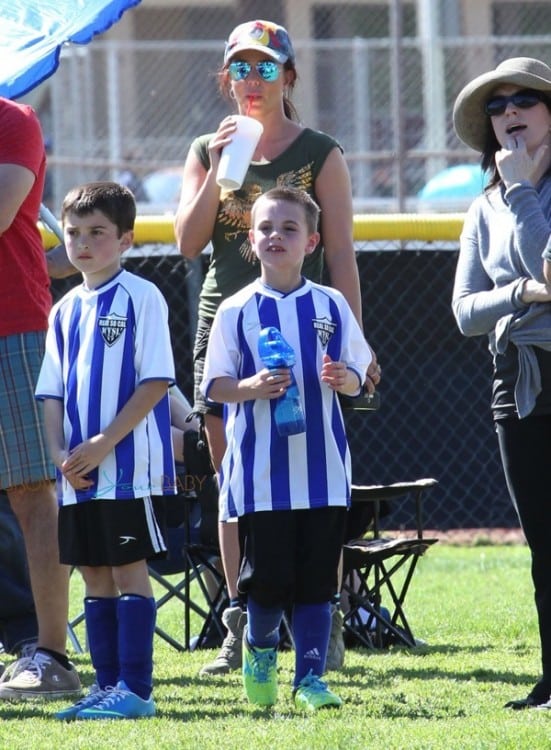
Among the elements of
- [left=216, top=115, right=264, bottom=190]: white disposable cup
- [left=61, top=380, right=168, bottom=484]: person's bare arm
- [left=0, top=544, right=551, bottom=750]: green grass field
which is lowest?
Answer: [left=0, top=544, right=551, bottom=750]: green grass field

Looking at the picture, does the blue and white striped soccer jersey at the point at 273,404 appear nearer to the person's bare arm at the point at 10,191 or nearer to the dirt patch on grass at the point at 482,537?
the person's bare arm at the point at 10,191

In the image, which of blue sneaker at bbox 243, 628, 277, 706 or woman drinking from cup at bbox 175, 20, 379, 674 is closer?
blue sneaker at bbox 243, 628, 277, 706

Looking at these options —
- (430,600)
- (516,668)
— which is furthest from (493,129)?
(430,600)

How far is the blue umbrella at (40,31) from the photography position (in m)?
5.44

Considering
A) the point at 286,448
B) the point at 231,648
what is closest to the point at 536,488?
the point at 286,448

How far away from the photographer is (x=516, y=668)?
5305mm

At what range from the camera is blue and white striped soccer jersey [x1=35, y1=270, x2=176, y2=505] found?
4.39 metres

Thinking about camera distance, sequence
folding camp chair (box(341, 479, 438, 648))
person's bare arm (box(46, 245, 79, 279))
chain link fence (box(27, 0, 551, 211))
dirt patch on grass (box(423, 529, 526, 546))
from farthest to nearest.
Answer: chain link fence (box(27, 0, 551, 211))
dirt patch on grass (box(423, 529, 526, 546))
folding camp chair (box(341, 479, 438, 648))
person's bare arm (box(46, 245, 79, 279))

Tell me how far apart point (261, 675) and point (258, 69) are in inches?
84.2

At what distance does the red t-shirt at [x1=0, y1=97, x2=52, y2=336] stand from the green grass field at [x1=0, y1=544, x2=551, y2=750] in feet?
4.21

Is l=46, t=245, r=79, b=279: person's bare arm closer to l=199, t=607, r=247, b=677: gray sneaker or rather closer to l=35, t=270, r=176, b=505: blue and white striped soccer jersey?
l=35, t=270, r=176, b=505: blue and white striped soccer jersey

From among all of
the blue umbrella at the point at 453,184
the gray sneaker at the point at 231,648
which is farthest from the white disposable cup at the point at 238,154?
the blue umbrella at the point at 453,184

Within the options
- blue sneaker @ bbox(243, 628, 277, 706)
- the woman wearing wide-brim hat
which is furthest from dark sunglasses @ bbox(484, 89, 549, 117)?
blue sneaker @ bbox(243, 628, 277, 706)

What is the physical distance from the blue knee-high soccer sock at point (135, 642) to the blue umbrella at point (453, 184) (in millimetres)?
8687
